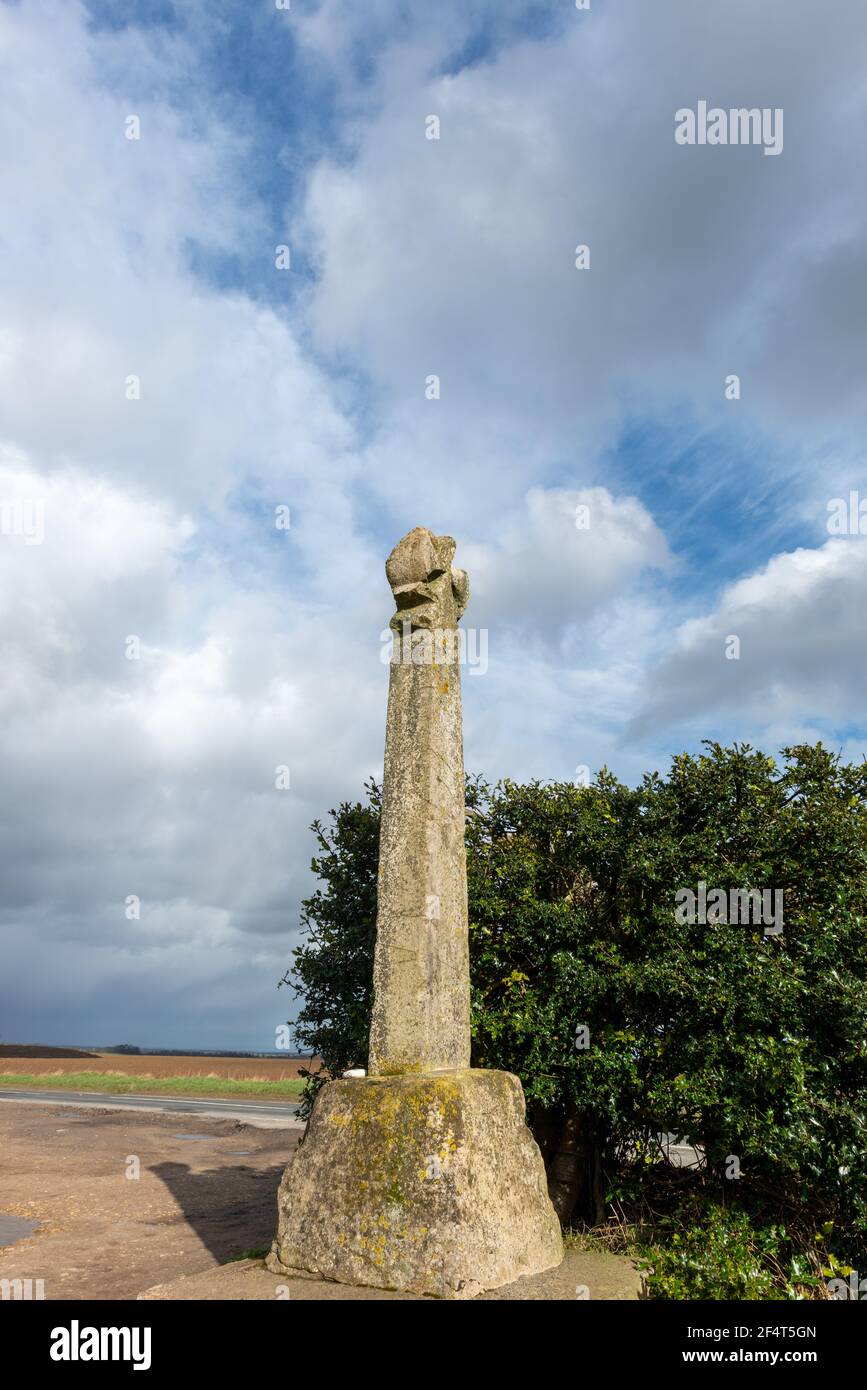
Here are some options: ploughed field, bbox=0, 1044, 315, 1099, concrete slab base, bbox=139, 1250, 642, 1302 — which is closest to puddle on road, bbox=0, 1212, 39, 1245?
concrete slab base, bbox=139, 1250, 642, 1302

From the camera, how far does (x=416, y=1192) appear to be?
527cm

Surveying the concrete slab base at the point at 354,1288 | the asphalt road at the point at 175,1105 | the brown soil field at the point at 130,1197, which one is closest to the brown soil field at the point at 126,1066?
the asphalt road at the point at 175,1105

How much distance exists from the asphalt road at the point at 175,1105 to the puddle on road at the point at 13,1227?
1131 centimetres

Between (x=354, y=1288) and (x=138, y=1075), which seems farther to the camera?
(x=138, y=1075)

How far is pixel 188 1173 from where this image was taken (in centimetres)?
1559

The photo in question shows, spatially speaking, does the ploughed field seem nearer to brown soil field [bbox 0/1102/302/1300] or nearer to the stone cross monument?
brown soil field [bbox 0/1102/302/1300]

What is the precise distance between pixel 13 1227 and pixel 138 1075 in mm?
37771

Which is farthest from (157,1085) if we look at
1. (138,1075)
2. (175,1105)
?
(175,1105)

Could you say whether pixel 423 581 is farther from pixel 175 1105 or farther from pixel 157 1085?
pixel 157 1085

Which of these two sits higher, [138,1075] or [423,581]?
[423,581]

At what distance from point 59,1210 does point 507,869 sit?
911 cm

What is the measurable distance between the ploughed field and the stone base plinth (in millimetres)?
28202

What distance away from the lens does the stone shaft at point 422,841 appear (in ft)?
20.1
